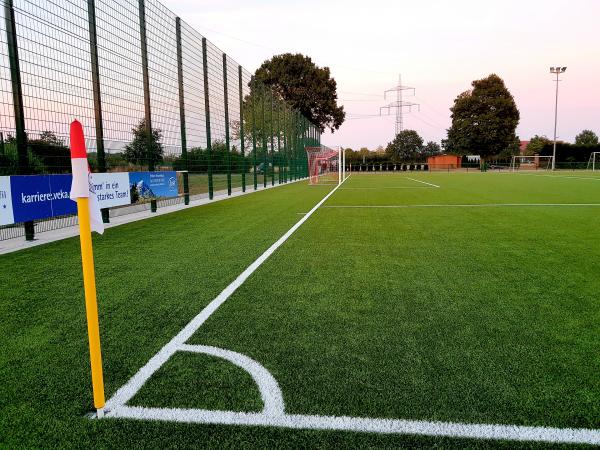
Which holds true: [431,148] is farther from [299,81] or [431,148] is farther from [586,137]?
[299,81]

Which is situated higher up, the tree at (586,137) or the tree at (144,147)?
the tree at (586,137)

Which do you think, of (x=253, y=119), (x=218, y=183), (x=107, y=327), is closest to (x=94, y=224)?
(x=107, y=327)

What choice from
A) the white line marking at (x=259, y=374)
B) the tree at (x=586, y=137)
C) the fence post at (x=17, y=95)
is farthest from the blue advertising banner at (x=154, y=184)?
the tree at (x=586, y=137)

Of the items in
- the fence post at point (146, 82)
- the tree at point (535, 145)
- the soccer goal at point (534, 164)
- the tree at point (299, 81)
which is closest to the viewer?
the fence post at point (146, 82)

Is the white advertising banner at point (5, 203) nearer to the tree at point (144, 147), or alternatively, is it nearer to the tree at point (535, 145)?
the tree at point (144, 147)

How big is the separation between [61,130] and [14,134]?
2.68ft

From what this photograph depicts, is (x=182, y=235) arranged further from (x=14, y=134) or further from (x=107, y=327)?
(x=107, y=327)

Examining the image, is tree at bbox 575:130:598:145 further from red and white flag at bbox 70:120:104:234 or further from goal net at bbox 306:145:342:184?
red and white flag at bbox 70:120:104:234

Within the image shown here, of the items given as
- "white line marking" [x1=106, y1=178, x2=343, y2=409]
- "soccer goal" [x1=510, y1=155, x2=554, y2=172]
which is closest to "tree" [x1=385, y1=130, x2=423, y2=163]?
"soccer goal" [x1=510, y1=155, x2=554, y2=172]

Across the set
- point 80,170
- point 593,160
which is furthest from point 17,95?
point 593,160

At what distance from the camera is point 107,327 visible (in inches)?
127

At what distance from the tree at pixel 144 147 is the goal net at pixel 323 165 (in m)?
17.4

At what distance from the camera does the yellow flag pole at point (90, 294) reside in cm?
202

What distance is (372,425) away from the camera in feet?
6.55
